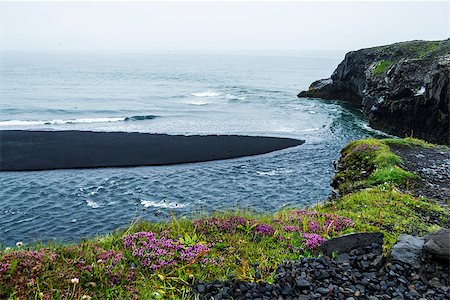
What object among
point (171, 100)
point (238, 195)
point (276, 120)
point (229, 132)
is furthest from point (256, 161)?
point (171, 100)

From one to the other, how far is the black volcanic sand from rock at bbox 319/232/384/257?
810 inches

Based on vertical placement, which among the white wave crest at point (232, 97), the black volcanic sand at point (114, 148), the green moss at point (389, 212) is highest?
the green moss at point (389, 212)

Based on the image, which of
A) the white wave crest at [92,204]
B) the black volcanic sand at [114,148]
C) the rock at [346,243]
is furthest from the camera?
the black volcanic sand at [114,148]

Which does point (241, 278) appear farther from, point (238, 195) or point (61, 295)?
point (238, 195)

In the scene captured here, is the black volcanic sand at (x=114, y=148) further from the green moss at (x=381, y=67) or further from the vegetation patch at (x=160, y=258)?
the green moss at (x=381, y=67)

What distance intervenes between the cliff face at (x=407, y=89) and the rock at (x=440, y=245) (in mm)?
28412

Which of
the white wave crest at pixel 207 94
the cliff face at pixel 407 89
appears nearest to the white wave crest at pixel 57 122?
the white wave crest at pixel 207 94

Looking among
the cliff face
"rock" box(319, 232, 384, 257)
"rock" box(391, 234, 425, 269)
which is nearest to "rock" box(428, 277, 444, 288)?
"rock" box(391, 234, 425, 269)

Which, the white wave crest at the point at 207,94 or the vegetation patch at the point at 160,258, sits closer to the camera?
the vegetation patch at the point at 160,258

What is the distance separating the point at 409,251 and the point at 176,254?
4947 mm

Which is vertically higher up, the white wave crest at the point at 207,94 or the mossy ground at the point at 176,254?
the mossy ground at the point at 176,254

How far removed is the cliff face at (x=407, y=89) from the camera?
34469 mm

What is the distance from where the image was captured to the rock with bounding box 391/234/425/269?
A: 7.88 metres

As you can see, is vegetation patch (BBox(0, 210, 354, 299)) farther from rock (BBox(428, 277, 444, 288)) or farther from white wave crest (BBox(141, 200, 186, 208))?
white wave crest (BBox(141, 200, 186, 208))
